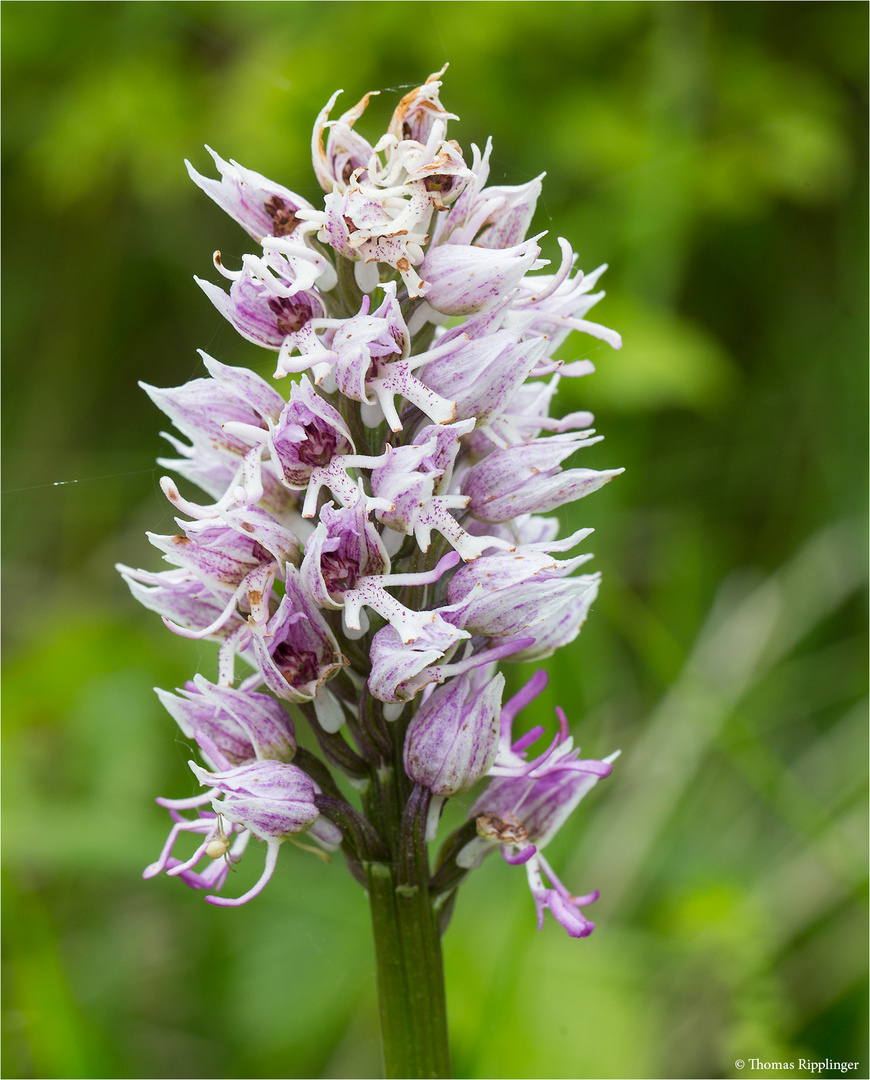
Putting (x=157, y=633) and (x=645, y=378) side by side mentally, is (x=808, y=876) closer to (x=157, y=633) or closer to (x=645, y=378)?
(x=645, y=378)

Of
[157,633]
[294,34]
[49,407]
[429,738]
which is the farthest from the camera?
[49,407]

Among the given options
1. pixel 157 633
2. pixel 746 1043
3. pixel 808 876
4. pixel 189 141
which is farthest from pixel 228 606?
pixel 189 141

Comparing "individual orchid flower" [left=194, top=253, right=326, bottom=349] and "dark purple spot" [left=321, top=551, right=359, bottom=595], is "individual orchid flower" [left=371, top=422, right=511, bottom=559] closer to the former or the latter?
"dark purple spot" [left=321, top=551, right=359, bottom=595]

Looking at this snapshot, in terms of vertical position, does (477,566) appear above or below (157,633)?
above
